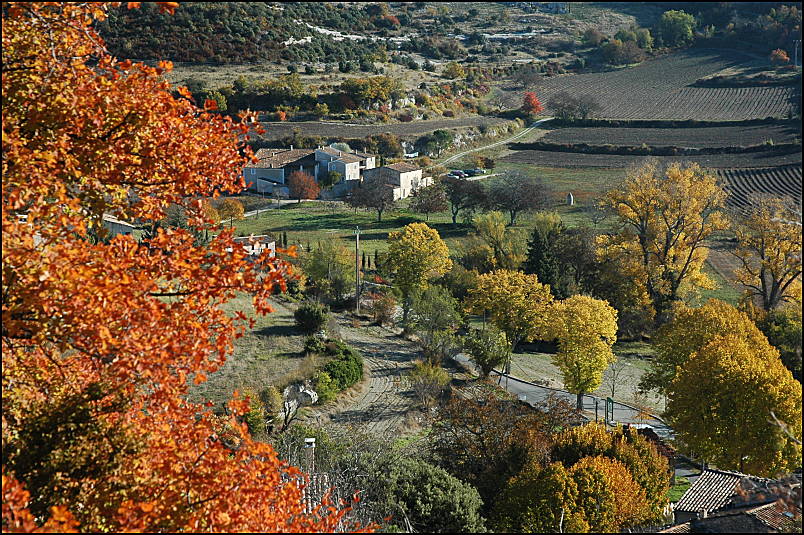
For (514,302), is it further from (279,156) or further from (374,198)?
(279,156)

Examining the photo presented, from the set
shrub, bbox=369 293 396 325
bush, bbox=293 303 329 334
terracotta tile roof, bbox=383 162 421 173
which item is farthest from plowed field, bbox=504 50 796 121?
bush, bbox=293 303 329 334

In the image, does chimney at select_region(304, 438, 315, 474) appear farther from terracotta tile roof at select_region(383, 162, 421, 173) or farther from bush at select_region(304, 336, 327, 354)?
terracotta tile roof at select_region(383, 162, 421, 173)

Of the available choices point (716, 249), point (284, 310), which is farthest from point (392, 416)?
point (716, 249)

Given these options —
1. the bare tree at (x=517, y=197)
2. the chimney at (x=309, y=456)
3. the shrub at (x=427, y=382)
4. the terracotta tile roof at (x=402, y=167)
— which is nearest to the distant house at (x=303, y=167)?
the terracotta tile roof at (x=402, y=167)

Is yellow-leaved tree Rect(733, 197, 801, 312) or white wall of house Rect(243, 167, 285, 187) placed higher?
white wall of house Rect(243, 167, 285, 187)

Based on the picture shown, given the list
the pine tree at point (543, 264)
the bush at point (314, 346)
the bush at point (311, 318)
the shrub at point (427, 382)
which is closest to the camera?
the shrub at point (427, 382)

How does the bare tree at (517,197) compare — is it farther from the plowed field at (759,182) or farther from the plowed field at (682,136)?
the plowed field at (682,136)

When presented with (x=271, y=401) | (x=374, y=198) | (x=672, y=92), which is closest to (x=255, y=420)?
(x=271, y=401)

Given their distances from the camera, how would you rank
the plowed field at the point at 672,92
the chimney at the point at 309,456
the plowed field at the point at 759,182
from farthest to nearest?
the plowed field at the point at 672,92 < the plowed field at the point at 759,182 < the chimney at the point at 309,456
